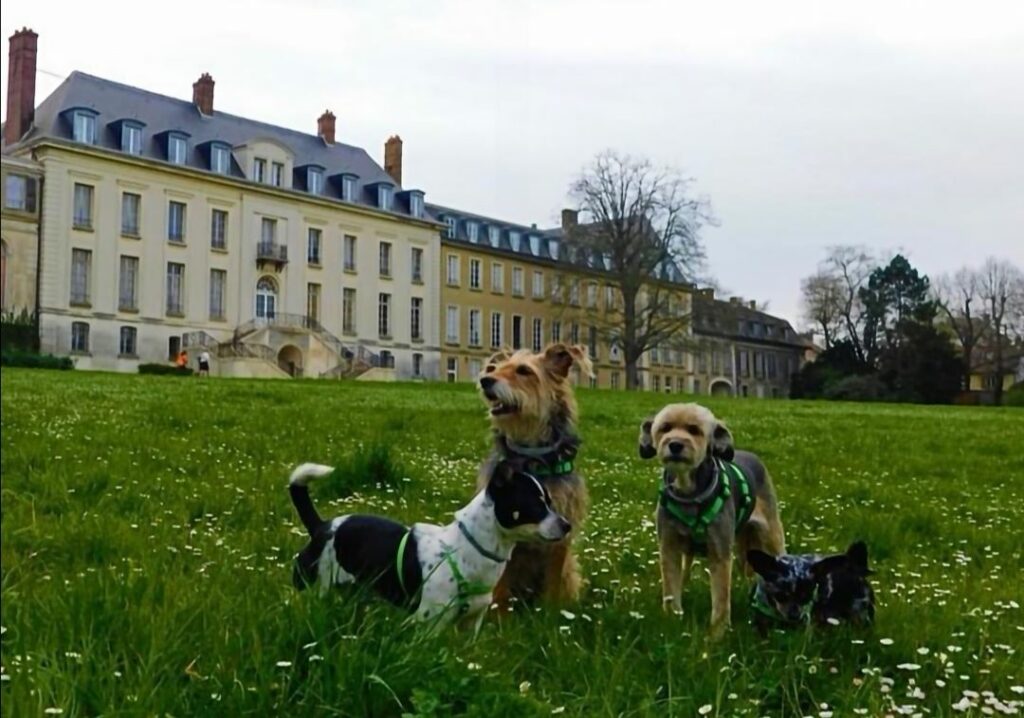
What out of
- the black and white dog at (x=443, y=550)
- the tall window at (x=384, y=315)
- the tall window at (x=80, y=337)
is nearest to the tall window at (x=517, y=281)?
the tall window at (x=384, y=315)

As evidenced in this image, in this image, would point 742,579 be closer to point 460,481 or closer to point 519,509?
point 519,509

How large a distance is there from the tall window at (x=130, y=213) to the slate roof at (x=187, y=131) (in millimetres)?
3189

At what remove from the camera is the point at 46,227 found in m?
53.5

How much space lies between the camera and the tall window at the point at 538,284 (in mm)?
70350

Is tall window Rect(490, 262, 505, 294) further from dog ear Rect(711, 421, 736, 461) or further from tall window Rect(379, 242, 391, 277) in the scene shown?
dog ear Rect(711, 421, 736, 461)

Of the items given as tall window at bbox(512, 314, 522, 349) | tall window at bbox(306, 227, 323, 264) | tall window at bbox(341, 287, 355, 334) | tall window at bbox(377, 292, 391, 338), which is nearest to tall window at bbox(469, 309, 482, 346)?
tall window at bbox(512, 314, 522, 349)

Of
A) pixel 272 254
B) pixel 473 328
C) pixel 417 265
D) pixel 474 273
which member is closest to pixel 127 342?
pixel 272 254

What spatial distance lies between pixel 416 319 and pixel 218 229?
1497 centimetres

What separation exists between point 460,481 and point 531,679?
5307 millimetres

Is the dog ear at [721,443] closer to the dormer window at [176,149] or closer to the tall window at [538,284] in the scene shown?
the dormer window at [176,149]

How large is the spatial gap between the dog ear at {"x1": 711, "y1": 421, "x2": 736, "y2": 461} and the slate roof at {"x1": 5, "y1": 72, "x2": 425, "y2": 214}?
5116 centimetres

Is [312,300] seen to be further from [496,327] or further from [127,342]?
[496,327]

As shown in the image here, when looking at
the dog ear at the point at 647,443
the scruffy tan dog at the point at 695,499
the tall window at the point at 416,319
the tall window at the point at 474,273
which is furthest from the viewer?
the tall window at the point at 474,273

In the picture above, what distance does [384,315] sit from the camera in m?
69.0
